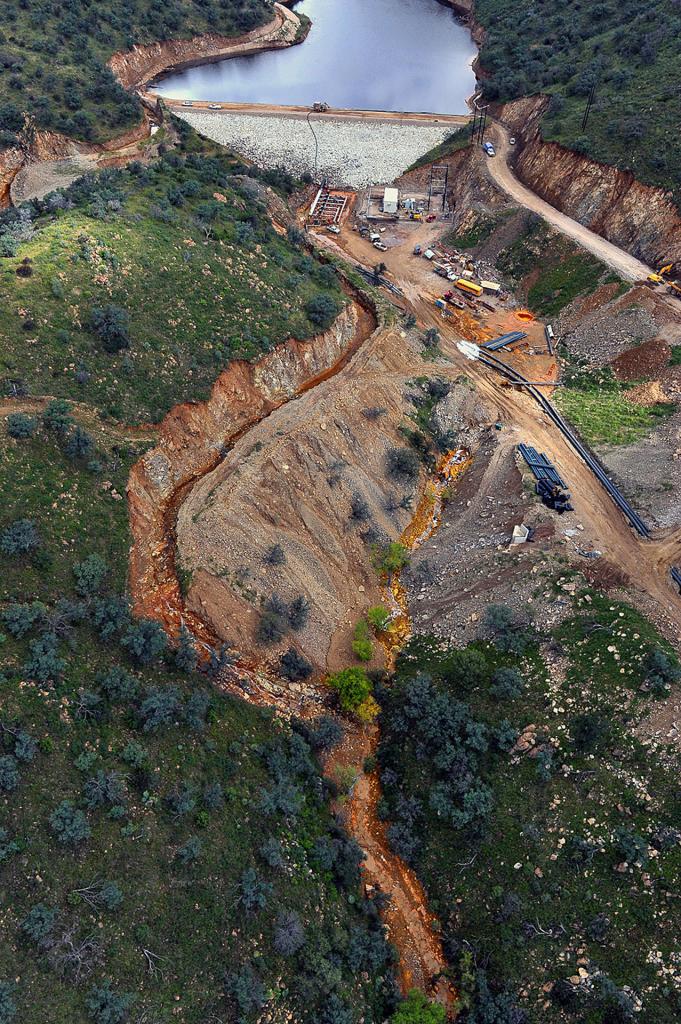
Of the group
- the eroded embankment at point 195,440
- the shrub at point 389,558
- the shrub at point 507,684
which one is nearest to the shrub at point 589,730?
the shrub at point 507,684

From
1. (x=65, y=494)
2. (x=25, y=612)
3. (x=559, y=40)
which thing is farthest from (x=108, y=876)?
(x=559, y=40)

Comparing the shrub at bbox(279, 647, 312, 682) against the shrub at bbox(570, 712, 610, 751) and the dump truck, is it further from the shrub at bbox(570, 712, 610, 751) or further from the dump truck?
the dump truck

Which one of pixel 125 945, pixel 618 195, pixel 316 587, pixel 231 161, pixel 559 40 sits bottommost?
pixel 125 945

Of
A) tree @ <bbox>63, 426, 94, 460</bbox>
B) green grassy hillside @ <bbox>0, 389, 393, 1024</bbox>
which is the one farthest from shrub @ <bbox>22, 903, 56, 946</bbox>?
tree @ <bbox>63, 426, 94, 460</bbox>

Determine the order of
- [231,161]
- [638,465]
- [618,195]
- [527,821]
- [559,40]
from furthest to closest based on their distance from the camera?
[559,40], [231,161], [618,195], [638,465], [527,821]

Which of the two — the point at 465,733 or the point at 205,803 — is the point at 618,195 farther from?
the point at 205,803
